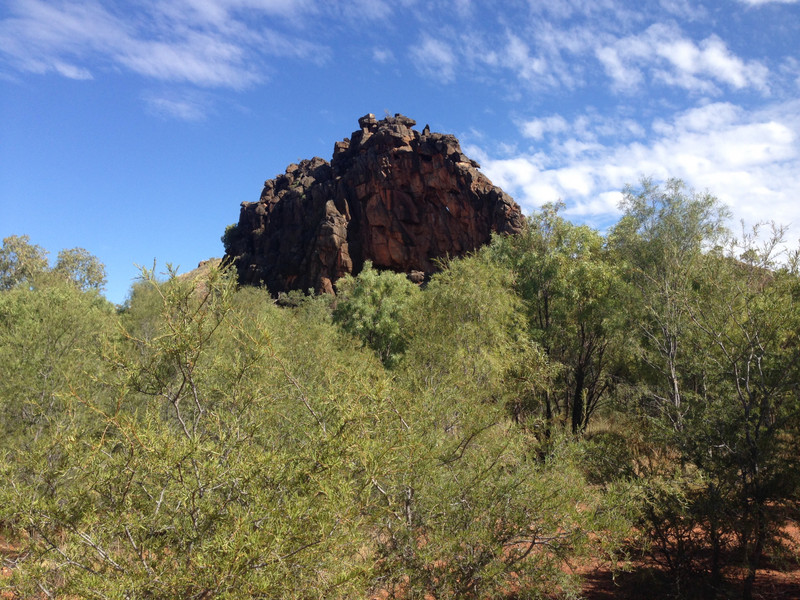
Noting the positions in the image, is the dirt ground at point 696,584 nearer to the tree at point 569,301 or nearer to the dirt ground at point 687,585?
the dirt ground at point 687,585

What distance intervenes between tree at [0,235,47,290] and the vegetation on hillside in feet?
129

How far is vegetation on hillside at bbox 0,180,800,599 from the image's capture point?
3561 mm

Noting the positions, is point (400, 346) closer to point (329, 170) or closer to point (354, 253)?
point (354, 253)

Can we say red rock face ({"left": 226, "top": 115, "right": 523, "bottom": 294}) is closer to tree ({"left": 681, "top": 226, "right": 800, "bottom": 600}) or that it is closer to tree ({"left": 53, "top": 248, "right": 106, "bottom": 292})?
tree ({"left": 53, "top": 248, "right": 106, "bottom": 292})

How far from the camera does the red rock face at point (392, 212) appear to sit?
52750 millimetres

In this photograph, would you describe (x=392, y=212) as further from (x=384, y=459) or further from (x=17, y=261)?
(x=384, y=459)

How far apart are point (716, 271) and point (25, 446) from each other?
15226 millimetres

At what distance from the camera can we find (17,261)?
156ft

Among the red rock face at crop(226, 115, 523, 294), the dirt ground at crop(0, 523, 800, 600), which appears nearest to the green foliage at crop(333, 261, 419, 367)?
the dirt ground at crop(0, 523, 800, 600)

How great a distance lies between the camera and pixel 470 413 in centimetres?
675

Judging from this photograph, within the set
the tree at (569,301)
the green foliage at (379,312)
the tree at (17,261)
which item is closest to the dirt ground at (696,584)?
the tree at (569,301)

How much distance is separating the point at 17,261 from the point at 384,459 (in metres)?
58.0

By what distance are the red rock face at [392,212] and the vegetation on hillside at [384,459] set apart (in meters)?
37.5

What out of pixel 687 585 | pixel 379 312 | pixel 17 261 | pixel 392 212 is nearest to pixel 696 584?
pixel 687 585
